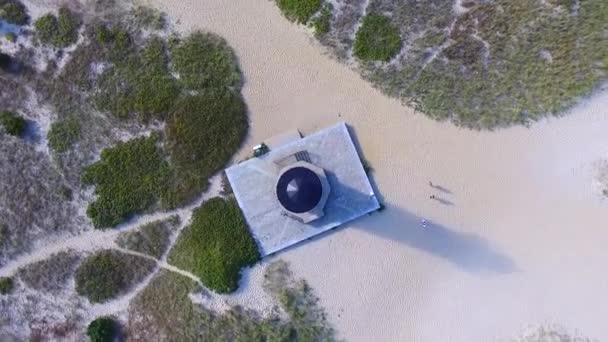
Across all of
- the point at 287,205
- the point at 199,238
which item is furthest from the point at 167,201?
the point at 287,205

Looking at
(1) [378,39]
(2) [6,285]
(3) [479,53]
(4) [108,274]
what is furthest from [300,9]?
(2) [6,285]

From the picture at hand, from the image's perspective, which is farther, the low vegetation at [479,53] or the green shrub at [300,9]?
the green shrub at [300,9]

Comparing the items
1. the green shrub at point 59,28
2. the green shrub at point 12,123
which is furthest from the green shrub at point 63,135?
the green shrub at point 59,28

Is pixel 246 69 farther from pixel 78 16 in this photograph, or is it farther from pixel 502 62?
pixel 502 62

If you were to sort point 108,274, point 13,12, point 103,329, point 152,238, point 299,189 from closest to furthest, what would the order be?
1. point 299,189
2. point 103,329
3. point 108,274
4. point 152,238
5. point 13,12

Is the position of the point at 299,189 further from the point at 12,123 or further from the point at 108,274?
the point at 12,123

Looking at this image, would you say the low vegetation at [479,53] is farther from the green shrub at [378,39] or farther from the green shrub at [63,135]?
the green shrub at [63,135]
